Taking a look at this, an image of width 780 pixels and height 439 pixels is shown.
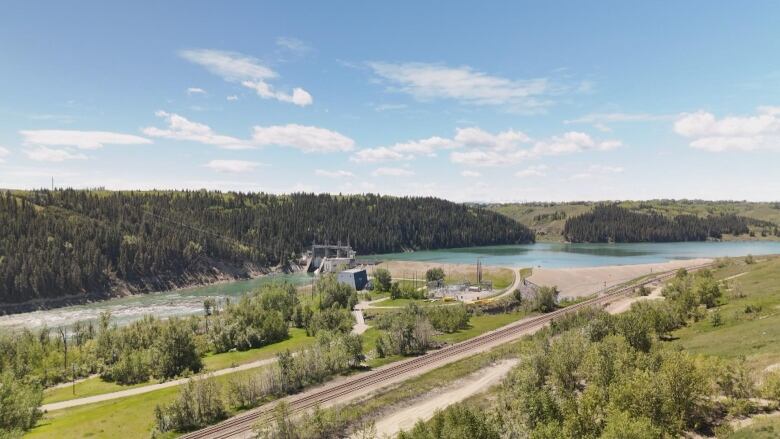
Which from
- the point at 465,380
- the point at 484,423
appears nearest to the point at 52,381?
the point at 465,380

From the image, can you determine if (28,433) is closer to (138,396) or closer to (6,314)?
(138,396)

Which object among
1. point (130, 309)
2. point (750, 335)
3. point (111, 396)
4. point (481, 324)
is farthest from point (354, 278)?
point (750, 335)

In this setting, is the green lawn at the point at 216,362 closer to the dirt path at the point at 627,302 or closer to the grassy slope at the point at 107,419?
the grassy slope at the point at 107,419

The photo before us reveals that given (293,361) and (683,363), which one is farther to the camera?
(293,361)

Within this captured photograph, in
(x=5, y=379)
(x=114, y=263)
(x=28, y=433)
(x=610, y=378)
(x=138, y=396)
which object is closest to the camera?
(x=610, y=378)

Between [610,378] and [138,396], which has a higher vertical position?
[610,378]

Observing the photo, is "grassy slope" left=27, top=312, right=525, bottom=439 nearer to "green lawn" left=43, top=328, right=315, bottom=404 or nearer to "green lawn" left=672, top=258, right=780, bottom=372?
"green lawn" left=43, top=328, right=315, bottom=404

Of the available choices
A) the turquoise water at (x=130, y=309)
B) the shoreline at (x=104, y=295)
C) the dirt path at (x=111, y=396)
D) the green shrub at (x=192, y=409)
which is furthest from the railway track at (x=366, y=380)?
the shoreline at (x=104, y=295)

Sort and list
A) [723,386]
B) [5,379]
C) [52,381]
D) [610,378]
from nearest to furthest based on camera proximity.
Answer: [723,386]
[610,378]
[5,379]
[52,381]
